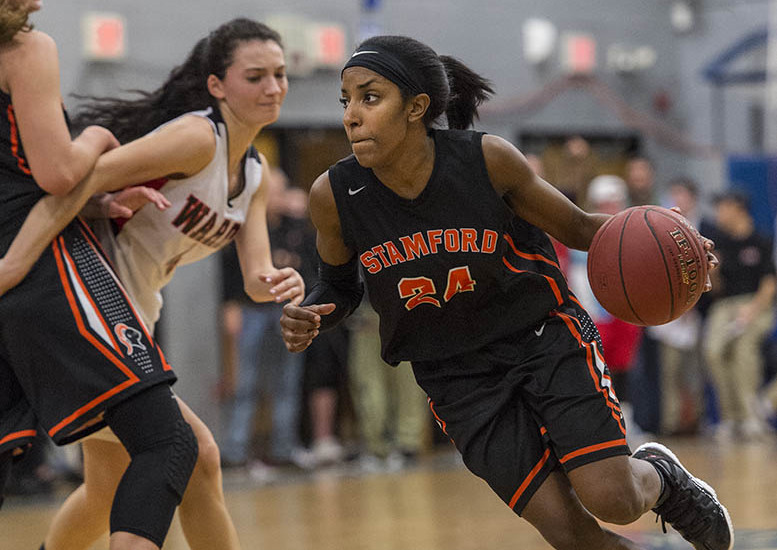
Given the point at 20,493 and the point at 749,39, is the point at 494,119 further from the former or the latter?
the point at 20,493

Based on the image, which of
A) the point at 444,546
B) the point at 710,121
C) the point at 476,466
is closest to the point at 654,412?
the point at 710,121

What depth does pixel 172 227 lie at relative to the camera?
3.53 m

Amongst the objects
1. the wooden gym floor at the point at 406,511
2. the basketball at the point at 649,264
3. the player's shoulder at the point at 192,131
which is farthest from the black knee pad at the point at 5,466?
the wooden gym floor at the point at 406,511

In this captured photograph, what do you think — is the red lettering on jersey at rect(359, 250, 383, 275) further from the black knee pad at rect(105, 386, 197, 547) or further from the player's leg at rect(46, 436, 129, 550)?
the player's leg at rect(46, 436, 129, 550)

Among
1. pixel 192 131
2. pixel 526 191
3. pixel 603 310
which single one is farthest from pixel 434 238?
pixel 603 310

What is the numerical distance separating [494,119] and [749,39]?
3.30 meters

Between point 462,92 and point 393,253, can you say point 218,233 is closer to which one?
point 393,253

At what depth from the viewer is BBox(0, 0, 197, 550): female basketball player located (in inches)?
116

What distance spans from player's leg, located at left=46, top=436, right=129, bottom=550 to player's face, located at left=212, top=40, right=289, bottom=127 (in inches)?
43.3

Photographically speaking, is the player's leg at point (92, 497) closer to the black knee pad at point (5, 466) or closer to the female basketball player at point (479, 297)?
the black knee pad at point (5, 466)

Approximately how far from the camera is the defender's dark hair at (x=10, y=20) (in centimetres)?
296

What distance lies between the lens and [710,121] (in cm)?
1232


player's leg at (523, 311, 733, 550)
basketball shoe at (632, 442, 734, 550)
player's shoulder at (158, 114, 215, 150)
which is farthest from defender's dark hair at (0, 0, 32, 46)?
basketball shoe at (632, 442, 734, 550)

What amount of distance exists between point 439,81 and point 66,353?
125 cm
